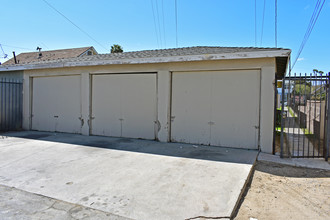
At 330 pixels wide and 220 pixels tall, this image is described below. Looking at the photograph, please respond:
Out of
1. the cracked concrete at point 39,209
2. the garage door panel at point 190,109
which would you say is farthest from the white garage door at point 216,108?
the cracked concrete at point 39,209

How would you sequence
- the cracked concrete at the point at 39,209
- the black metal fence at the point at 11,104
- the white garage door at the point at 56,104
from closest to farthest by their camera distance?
the cracked concrete at the point at 39,209, the white garage door at the point at 56,104, the black metal fence at the point at 11,104

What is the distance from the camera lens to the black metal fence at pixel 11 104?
952 centimetres

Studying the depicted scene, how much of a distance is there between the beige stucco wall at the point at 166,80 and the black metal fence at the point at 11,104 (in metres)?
0.24

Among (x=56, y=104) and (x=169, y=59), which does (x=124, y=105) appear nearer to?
(x=169, y=59)

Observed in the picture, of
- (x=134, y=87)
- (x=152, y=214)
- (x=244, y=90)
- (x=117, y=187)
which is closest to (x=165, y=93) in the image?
(x=134, y=87)

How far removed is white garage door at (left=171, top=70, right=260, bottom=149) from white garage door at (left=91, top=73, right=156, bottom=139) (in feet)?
2.94

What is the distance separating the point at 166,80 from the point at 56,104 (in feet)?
16.8

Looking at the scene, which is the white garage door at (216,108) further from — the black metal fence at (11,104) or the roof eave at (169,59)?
the black metal fence at (11,104)

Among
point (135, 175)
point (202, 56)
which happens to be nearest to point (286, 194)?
point (135, 175)

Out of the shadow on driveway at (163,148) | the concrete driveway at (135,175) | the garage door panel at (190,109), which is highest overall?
the garage door panel at (190,109)

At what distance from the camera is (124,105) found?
8.25m

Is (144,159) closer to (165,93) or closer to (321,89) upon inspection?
(165,93)

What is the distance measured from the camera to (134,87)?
8.06 m

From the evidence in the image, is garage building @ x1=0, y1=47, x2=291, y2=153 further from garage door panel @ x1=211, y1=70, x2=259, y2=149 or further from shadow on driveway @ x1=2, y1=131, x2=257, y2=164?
shadow on driveway @ x1=2, y1=131, x2=257, y2=164
